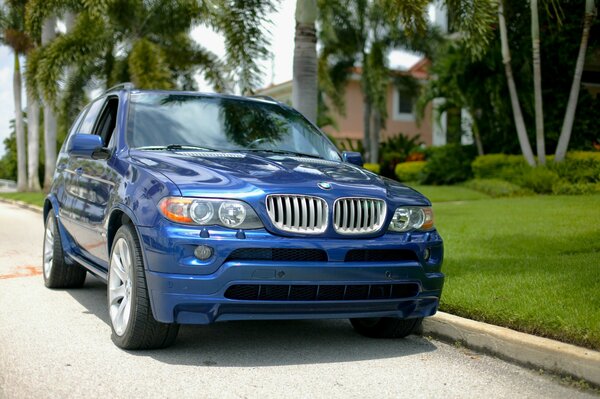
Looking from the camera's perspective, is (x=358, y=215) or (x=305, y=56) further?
(x=305, y=56)

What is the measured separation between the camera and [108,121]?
712cm

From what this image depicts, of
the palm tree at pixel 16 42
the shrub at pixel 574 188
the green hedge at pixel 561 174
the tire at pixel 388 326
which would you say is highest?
the palm tree at pixel 16 42

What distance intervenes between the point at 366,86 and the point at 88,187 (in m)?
25.3

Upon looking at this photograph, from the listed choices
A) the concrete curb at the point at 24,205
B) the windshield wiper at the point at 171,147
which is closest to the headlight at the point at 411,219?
the windshield wiper at the point at 171,147

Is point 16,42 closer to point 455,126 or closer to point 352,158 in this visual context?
point 455,126

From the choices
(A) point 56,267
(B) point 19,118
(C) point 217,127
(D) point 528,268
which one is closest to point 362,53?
(B) point 19,118

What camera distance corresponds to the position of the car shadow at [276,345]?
17.4 ft

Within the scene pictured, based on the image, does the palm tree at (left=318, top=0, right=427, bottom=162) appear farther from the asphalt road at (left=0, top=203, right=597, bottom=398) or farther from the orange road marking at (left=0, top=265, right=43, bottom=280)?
the asphalt road at (left=0, top=203, right=597, bottom=398)

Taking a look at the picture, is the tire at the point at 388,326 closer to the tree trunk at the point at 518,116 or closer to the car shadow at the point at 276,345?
the car shadow at the point at 276,345

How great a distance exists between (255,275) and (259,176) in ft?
2.42

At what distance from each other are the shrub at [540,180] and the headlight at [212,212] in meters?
14.6

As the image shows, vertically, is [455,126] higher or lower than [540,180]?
higher

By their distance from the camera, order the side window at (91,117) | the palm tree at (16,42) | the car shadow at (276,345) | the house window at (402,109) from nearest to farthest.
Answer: the car shadow at (276,345)
the side window at (91,117)
the house window at (402,109)
the palm tree at (16,42)

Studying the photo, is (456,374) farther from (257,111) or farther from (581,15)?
(581,15)
